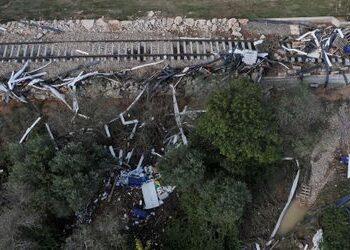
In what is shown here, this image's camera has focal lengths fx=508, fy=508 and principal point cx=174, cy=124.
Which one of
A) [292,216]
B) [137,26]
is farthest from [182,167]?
[137,26]

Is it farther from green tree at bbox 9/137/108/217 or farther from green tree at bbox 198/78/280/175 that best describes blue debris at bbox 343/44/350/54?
green tree at bbox 9/137/108/217

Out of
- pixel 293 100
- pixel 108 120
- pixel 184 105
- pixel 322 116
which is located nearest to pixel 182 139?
pixel 184 105

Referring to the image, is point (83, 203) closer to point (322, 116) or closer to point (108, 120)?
point (108, 120)

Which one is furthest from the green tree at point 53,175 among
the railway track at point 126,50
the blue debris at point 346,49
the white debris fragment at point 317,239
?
the blue debris at point 346,49

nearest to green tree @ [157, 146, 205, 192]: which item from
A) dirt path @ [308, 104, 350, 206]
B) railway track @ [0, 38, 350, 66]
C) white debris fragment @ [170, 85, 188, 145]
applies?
white debris fragment @ [170, 85, 188, 145]

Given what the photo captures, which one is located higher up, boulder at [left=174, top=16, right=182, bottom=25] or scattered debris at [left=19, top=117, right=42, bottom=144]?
boulder at [left=174, top=16, right=182, bottom=25]

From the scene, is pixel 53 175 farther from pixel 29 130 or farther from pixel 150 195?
pixel 150 195

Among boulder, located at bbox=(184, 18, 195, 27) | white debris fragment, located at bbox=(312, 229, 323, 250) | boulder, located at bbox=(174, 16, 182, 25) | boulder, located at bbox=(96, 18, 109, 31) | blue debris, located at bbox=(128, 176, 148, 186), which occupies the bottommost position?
white debris fragment, located at bbox=(312, 229, 323, 250)
